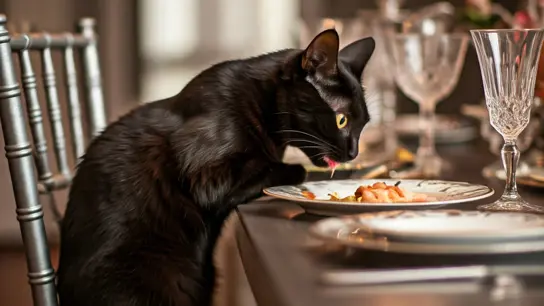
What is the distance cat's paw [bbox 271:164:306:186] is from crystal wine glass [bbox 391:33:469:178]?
49 cm

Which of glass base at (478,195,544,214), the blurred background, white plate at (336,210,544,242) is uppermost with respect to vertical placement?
white plate at (336,210,544,242)

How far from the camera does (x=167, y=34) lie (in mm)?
3875

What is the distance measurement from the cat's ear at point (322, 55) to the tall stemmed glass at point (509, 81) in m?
0.21

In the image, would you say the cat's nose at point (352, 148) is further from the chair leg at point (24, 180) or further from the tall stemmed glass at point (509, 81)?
the chair leg at point (24, 180)

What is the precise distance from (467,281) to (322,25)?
5.59ft

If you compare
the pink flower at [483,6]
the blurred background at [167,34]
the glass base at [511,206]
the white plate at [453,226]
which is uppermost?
the pink flower at [483,6]

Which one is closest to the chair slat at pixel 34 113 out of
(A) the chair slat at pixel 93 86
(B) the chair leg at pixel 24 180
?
(B) the chair leg at pixel 24 180

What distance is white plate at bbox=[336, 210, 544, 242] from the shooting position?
0.73 meters

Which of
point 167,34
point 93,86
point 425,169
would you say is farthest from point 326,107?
point 167,34

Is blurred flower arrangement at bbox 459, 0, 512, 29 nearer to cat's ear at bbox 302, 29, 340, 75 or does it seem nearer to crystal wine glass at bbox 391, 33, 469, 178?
crystal wine glass at bbox 391, 33, 469, 178

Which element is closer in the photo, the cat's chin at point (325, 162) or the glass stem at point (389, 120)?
the cat's chin at point (325, 162)

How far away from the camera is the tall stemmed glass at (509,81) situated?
3.37 ft

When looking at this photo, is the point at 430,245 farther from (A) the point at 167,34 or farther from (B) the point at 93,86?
(A) the point at 167,34

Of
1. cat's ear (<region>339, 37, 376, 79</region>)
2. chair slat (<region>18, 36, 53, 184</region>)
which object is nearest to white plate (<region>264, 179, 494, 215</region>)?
cat's ear (<region>339, 37, 376, 79</region>)
